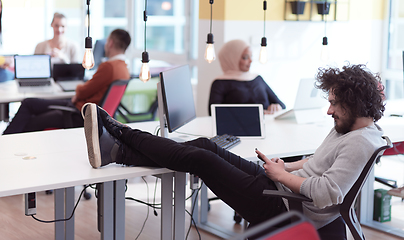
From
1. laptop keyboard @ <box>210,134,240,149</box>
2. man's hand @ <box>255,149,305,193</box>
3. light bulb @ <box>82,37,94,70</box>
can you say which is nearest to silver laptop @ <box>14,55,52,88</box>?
light bulb @ <box>82,37,94,70</box>

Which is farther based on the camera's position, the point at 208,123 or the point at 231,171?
the point at 208,123

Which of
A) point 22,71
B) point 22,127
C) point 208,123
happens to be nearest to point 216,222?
point 208,123

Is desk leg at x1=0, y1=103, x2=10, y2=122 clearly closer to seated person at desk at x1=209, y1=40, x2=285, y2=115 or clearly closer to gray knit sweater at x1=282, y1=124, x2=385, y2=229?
seated person at desk at x1=209, y1=40, x2=285, y2=115

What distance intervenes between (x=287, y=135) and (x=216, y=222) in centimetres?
88

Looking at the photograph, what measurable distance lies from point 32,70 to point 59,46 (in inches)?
36.2

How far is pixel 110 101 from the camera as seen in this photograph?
4301mm

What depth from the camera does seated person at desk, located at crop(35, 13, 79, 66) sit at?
5.62 m

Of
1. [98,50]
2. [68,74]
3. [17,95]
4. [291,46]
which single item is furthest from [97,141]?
[98,50]

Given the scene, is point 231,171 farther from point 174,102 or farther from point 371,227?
point 371,227

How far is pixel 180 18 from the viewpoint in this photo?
7188 mm

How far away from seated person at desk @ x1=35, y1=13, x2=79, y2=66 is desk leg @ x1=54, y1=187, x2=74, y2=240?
2881mm

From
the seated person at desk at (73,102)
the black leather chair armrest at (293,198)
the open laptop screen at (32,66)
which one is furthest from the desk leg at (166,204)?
the open laptop screen at (32,66)

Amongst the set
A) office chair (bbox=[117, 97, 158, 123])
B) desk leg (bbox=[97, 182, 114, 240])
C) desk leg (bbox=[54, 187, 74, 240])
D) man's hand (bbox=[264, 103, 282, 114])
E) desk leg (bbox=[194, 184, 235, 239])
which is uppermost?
man's hand (bbox=[264, 103, 282, 114])

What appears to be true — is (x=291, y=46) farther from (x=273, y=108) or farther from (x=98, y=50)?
(x=98, y=50)
